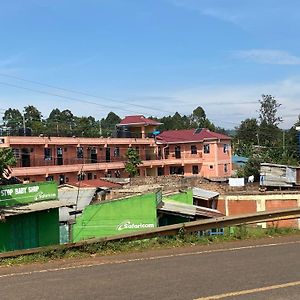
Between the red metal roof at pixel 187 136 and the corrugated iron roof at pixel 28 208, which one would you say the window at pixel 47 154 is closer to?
the red metal roof at pixel 187 136

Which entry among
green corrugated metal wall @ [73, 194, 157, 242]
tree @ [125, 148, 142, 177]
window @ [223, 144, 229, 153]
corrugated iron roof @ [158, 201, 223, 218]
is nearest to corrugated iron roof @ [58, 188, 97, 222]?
green corrugated metal wall @ [73, 194, 157, 242]

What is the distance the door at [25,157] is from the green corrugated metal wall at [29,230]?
26667 mm

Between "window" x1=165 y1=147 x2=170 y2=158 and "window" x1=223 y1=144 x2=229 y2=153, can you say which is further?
"window" x1=165 y1=147 x2=170 y2=158

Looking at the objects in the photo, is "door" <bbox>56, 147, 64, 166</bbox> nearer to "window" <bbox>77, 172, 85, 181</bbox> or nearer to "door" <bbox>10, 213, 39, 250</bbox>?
"window" <bbox>77, 172, 85, 181</bbox>

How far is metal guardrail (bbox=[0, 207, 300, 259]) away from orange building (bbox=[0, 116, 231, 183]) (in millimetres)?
37052

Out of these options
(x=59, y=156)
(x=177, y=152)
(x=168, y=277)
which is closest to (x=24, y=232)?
(x=168, y=277)

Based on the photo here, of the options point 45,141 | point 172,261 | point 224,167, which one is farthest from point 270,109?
point 172,261

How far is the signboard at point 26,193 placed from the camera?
812 inches

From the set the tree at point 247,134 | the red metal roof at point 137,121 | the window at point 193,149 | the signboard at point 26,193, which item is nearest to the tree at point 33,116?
the red metal roof at point 137,121

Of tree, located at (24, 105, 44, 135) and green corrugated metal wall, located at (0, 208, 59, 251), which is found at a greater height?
tree, located at (24, 105, 44, 135)

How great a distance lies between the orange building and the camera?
4856cm

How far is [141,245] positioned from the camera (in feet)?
32.4

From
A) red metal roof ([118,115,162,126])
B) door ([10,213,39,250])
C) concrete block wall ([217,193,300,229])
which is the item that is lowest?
concrete block wall ([217,193,300,229])

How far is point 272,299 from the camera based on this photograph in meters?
5.95
